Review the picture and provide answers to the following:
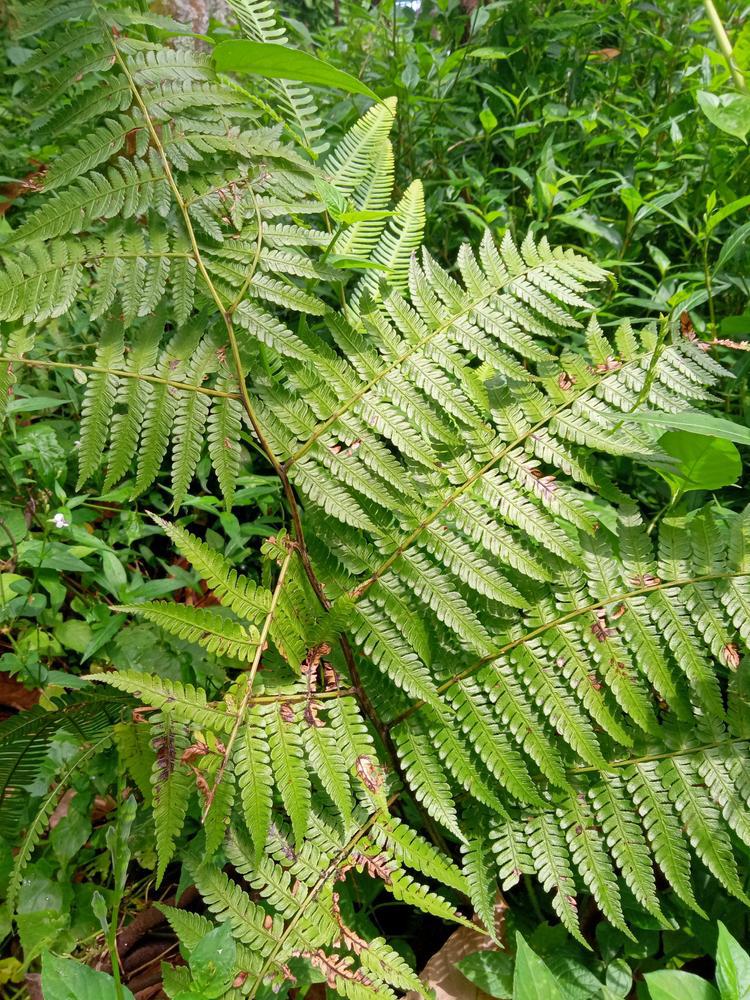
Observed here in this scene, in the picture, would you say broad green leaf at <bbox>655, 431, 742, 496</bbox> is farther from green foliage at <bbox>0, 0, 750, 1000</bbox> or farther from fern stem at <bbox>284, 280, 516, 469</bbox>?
fern stem at <bbox>284, 280, 516, 469</bbox>

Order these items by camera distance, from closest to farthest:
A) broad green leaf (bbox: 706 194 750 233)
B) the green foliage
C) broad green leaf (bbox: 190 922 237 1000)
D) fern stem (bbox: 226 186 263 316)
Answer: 1. broad green leaf (bbox: 190 922 237 1000)
2. the green foliage
3. fern stem (bbox: 226 186 263 316)
4. broad green leaf (bbox: 706 194 750 233)

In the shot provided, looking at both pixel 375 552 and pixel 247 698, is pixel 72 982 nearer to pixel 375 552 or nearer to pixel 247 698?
pixel 247 698

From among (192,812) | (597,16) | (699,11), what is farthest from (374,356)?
(699,11)

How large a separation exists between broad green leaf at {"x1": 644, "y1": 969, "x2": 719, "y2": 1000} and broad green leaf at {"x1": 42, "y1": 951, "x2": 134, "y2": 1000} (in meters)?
0.80

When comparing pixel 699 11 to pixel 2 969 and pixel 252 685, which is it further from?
pixel 2 969

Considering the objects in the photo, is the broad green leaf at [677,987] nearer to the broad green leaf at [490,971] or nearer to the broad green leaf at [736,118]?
the broad green leaf at [490,971]

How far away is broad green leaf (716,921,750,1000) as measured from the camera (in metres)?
1.06

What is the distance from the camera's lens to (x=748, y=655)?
50.1 inches

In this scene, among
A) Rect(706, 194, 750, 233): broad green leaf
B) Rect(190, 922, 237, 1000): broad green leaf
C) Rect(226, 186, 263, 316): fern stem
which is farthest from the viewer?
Rect(706, 194, 750, 233): broad green leaf

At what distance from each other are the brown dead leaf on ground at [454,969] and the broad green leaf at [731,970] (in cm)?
44

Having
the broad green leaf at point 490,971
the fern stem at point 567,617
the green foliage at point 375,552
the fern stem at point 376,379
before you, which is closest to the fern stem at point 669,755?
the green foliage at point 375,552

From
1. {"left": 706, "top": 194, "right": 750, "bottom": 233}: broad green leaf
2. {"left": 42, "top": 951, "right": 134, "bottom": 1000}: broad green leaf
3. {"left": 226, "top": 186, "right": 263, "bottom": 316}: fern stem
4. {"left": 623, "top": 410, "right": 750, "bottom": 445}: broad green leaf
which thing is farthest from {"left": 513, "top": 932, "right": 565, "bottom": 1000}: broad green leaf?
{"left": 706, "top": 194, "right": 750, "bottom": 233}: broad green leaf

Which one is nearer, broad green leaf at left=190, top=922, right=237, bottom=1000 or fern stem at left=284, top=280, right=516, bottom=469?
broad green leaf at left=190, top=922, right=237, bottom=1000

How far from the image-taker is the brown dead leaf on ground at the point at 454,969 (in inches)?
52.6
